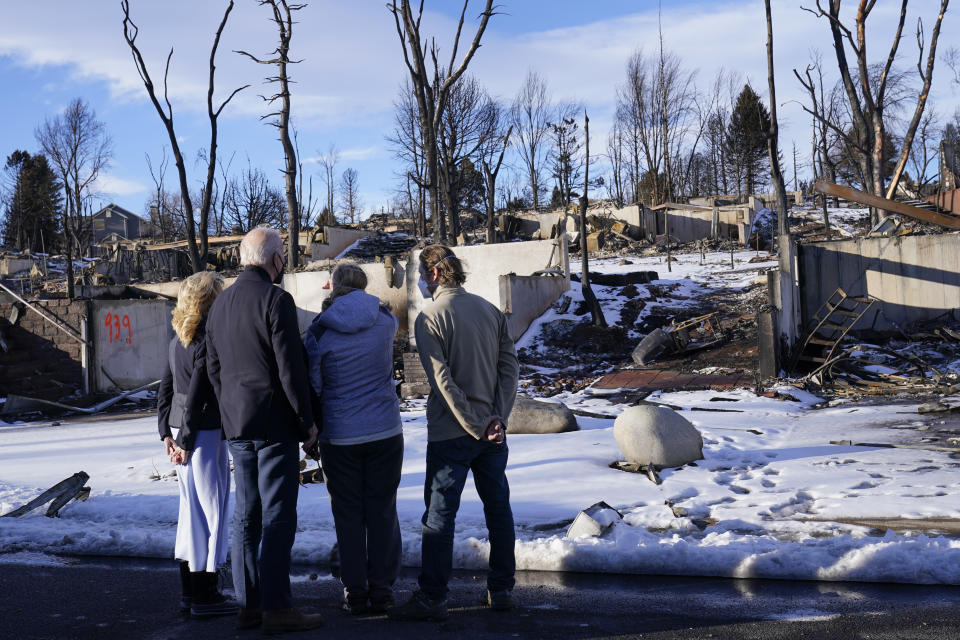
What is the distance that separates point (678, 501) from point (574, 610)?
7.54 feet

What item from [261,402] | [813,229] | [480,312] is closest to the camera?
[261,402]

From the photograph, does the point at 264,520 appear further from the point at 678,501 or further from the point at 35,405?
the point at 35,405

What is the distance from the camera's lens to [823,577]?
418 cm

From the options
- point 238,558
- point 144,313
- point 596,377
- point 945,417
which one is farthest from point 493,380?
point 144,313

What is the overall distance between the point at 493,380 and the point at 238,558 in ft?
4.91

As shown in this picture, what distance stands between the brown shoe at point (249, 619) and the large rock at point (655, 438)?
409cm

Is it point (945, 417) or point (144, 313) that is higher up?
point (144, 313)

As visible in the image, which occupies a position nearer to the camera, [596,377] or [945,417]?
[945,417]

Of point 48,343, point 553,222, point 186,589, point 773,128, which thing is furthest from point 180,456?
point 553,222

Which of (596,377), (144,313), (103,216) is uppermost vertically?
(103,216)

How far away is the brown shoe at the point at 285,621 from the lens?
11.7 ft

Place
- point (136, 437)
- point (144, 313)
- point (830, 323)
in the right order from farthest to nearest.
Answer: point (144, 313) → point (830, 323) → point (136, 437)

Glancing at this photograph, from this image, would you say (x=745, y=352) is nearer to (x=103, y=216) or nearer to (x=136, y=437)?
(x=136, y=437)

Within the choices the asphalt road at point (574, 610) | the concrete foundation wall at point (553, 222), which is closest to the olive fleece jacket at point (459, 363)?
the asphalt road at point (574, 610)
